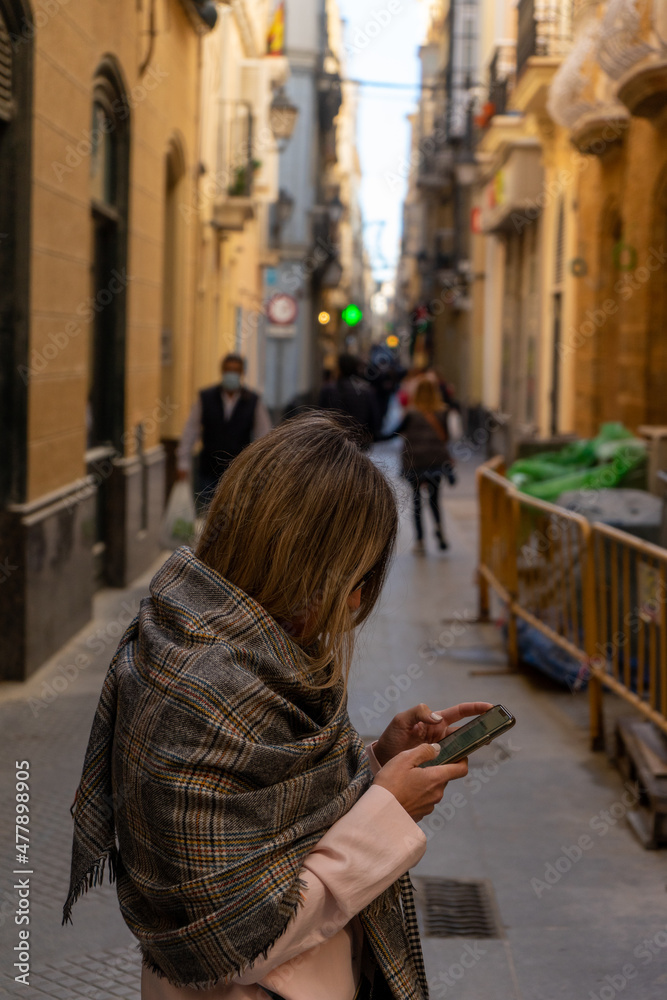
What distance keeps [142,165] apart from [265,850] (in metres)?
9.82

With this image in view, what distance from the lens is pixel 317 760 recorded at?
1.83 metres

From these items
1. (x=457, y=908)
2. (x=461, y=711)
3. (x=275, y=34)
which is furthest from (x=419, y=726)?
(x=275, y=34)

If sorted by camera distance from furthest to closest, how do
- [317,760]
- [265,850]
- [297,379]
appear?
[297,379], [317,760], [265,850]

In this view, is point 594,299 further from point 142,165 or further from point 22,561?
point 22,561

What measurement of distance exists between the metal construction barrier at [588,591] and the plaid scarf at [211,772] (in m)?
3.76

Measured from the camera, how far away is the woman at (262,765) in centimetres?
168

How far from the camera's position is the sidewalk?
380cm

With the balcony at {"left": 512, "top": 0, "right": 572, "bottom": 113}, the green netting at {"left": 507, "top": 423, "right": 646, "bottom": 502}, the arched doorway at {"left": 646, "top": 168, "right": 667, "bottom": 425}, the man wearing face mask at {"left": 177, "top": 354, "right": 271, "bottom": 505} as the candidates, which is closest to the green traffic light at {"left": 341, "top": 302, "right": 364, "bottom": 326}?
the balcony at {"left": 512, "top": 0, "right": 572, "bottom": 113}

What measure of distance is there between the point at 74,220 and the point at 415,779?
22.2 ft

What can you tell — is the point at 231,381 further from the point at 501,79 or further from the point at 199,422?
the point at 501,79

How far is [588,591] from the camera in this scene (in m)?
6.39

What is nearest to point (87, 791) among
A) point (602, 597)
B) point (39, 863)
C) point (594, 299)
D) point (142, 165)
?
point (39, 863)

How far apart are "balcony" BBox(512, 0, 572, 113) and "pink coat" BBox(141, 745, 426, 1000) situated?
1678 cm

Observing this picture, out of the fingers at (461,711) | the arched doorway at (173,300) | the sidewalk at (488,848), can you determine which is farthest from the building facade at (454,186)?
the fingers at (461,711)
